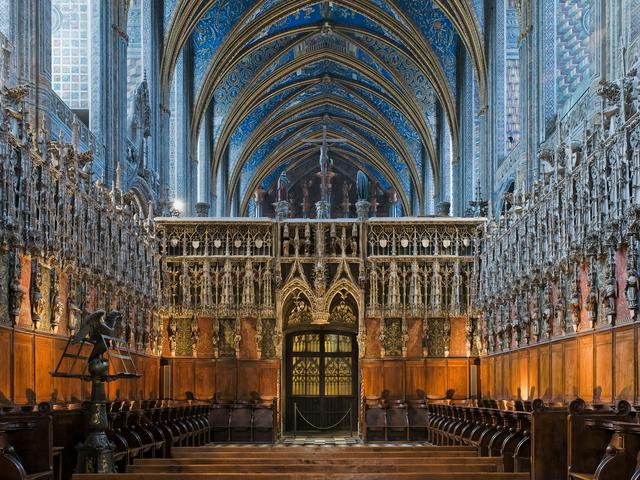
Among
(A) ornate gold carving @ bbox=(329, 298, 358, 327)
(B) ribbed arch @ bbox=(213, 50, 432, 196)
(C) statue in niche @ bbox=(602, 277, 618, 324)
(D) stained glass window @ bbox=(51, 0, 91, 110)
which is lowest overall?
(A) ornate gold carving @ bbox=(329, 298, 358, 327)

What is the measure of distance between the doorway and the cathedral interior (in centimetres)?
7

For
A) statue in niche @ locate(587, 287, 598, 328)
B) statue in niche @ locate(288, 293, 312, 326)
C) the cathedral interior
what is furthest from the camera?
statue in niche @ locate(288, 293, 312, 326)

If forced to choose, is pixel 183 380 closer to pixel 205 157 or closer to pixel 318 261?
pixel 318 261

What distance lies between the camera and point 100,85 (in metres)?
23.7

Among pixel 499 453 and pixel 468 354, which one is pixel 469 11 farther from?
pixel 499 453

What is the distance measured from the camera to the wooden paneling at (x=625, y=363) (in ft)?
48.2

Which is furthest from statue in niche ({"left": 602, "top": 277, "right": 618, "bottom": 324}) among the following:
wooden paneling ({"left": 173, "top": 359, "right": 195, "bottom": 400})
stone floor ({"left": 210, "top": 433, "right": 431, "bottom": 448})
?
wooden paneling ({"left": 173, "top": 359, "right": 195, "bottom": 400})

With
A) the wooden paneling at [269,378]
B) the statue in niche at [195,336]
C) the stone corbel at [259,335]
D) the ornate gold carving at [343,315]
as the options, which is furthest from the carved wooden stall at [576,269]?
the statue in niche at [195,336]

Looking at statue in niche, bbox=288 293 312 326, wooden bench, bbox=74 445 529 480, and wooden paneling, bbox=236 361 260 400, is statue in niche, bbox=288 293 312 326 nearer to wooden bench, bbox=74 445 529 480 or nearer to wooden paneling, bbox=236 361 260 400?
wooden paneling, bbox=236 361 260 400

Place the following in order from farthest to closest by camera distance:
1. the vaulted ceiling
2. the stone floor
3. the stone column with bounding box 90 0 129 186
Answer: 1. the vaulted ceiling
2. the stone floor
3. the stone column with bounding box 90 0 129 186

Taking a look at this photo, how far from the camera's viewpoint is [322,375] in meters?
30.0

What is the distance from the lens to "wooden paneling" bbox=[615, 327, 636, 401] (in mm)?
14695

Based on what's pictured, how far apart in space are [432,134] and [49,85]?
86.9 feet

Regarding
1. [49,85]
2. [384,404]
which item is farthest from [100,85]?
[384,404]
